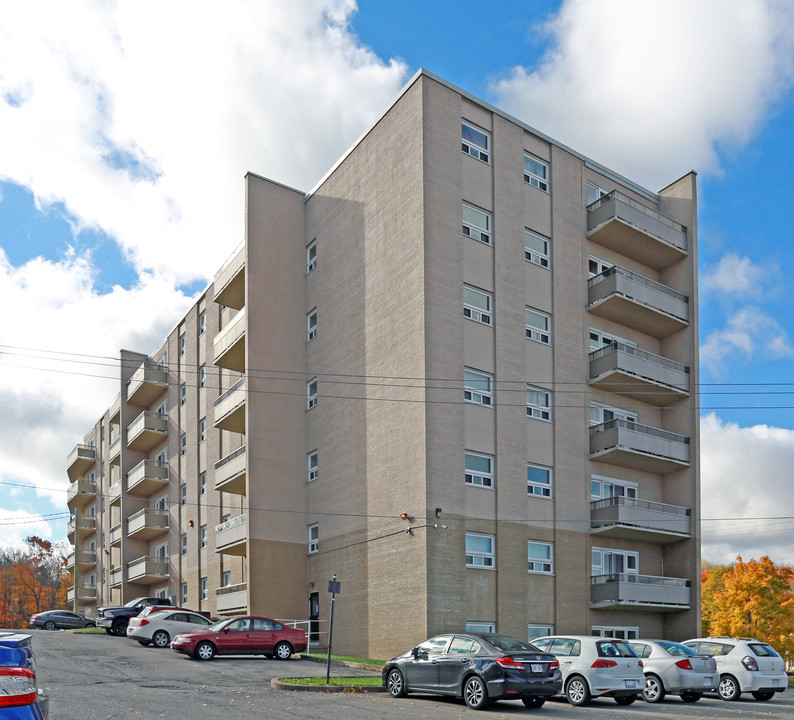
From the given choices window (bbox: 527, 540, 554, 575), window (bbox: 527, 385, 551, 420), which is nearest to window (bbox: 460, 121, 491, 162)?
window (bbox: 527, 385, 551, 420)

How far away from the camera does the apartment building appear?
30.0 m

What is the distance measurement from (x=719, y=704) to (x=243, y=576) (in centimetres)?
2353

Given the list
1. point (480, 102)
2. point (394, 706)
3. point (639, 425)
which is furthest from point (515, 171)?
point (394, 706)

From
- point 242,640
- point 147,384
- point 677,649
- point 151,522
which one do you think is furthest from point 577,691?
point 147,384

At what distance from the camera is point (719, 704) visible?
2073 centimetres

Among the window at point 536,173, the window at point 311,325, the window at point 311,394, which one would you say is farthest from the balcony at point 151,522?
the window at point 536,173

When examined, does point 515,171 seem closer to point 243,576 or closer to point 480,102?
point 480,102

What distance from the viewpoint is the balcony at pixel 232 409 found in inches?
1457

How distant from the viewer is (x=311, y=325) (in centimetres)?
3822

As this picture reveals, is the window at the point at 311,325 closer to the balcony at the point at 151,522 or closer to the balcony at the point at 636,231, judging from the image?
the balcony at the point at 636,231

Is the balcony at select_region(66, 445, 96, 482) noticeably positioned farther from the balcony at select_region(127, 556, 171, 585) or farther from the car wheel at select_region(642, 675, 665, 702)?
the car wheel at select_region(642, 675, 665, 702)

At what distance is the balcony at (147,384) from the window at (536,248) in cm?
2802

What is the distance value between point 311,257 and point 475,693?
81.3ft

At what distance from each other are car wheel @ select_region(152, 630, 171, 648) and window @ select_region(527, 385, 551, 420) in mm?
15043
